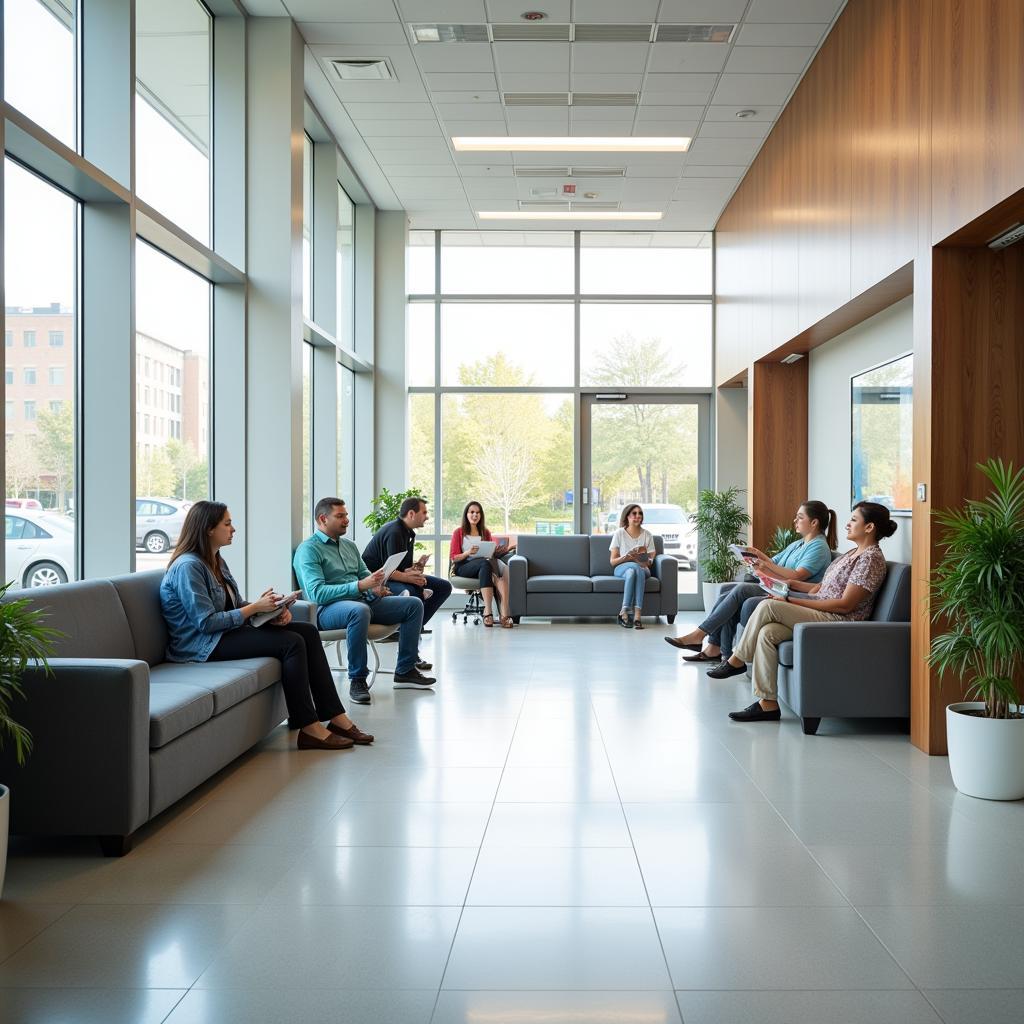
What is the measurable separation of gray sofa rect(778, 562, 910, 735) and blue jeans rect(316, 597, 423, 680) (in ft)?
8.19

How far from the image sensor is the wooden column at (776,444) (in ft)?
30.2

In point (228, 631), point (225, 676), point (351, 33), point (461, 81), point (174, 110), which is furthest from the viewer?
point (461, 81)

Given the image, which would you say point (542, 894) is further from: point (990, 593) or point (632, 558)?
point (632, 558)

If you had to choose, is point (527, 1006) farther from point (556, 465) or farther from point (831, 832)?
point (556, 465)

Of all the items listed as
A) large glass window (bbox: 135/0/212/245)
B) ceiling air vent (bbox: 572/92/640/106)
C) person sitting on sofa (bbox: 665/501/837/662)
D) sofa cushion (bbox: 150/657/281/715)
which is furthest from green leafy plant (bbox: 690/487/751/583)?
sofa cushion (bbox: 150/657/281/715)

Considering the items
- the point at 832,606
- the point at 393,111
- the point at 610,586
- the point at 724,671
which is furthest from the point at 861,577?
the point at 393,111

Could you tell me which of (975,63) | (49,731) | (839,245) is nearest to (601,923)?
(49,731)

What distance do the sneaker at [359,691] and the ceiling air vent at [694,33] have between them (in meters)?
4.56

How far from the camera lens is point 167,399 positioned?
5.89m

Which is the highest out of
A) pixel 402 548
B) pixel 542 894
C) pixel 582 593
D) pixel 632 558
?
pixel 402 548

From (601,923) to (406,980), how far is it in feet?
2.06

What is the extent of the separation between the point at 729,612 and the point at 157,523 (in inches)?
155

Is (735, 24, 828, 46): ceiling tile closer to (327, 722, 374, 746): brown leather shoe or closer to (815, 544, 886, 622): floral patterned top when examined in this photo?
(815, 544, 886, 622): floral patterned top

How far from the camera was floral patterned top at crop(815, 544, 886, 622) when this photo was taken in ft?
19.0
